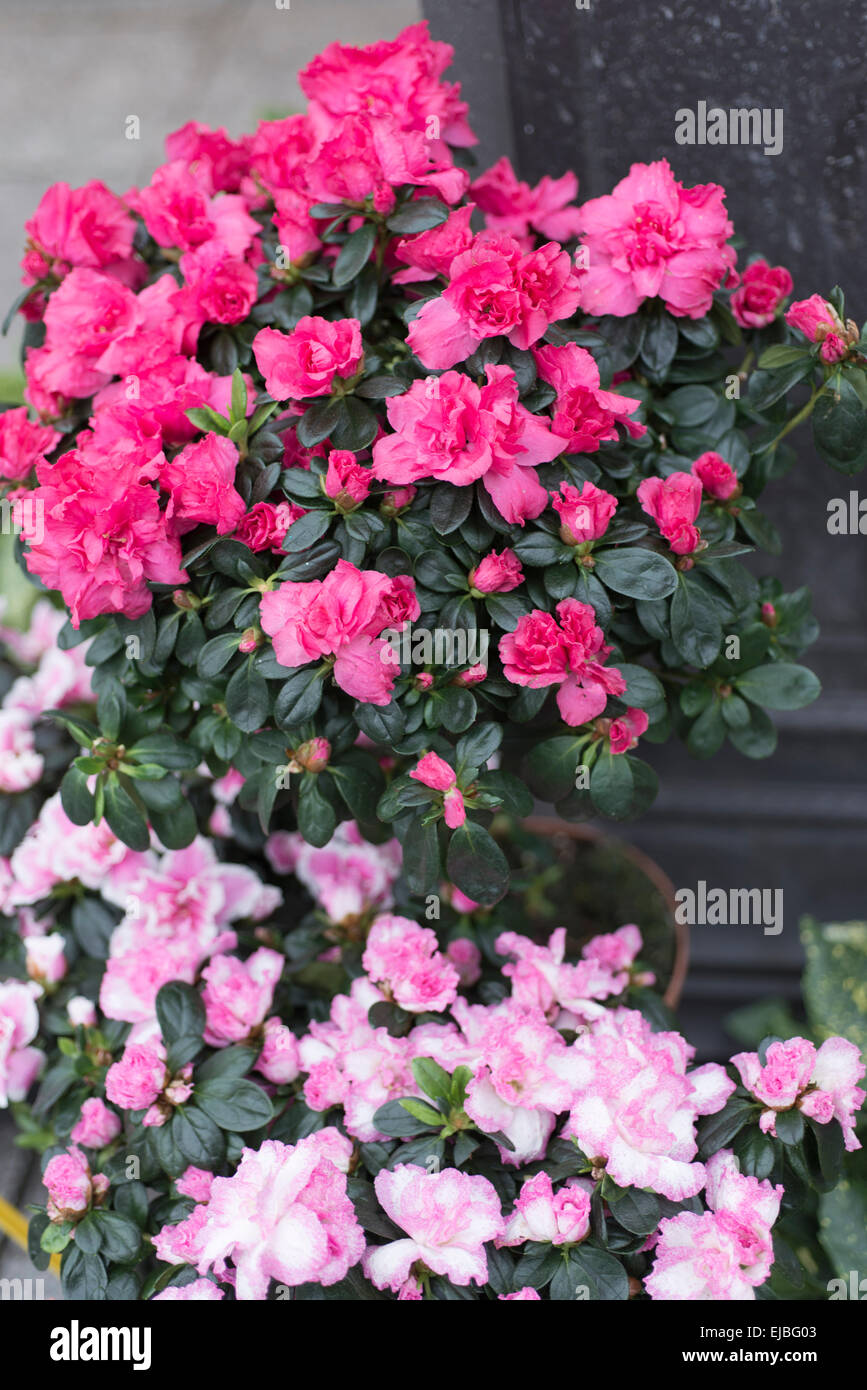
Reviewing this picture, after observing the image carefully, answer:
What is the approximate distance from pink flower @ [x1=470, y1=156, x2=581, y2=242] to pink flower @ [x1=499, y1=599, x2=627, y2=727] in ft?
1.65

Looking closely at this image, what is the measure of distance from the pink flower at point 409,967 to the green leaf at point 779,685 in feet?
1.35

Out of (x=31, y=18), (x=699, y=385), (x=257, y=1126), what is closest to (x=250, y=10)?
(x=31, y=18)

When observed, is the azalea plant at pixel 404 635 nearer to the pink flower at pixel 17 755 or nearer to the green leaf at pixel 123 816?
the green leaf at pixel 123 816

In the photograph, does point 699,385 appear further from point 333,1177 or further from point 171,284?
point 333,1177

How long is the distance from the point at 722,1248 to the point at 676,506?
0.64 metres

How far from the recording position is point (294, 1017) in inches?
51.4

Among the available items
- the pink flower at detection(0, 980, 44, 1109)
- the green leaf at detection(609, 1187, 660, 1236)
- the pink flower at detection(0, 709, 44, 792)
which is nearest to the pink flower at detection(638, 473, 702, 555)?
the green leaf at detection(609, 1187, 660, 1236)

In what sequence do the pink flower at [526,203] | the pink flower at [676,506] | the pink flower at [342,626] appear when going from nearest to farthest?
the pink flower at [342,626]
the pink flower at [676,506]
the pink flower at [526,203]

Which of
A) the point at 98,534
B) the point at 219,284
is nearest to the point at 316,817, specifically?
the point at 98,534

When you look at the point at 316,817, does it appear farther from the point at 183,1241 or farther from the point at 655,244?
the point at 655,244

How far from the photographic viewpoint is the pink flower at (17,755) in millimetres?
1307

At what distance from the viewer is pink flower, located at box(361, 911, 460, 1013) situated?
1.10m

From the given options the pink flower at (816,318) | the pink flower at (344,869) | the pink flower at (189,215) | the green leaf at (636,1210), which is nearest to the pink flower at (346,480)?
the pink flower at (189,215)
